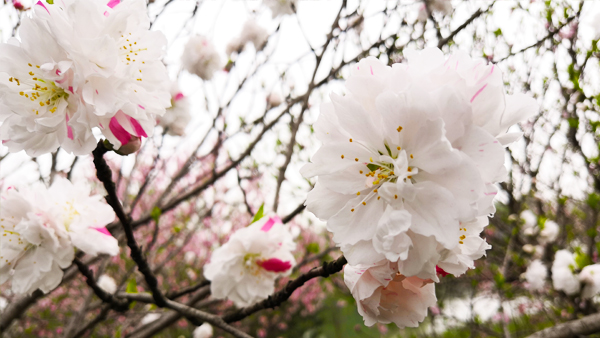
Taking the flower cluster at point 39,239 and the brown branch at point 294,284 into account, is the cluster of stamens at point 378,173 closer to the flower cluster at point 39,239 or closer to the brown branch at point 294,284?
the brown branch at point 294,284

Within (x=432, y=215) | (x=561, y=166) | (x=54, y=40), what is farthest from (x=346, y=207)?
(x=561, y=166)

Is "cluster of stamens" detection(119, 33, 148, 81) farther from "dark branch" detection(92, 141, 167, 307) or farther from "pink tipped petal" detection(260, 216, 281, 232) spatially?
"pink tipped petal" detection(260, 216, 281, 232)

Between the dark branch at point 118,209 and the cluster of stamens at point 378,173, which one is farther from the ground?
the cluster of stamens at point 378,173

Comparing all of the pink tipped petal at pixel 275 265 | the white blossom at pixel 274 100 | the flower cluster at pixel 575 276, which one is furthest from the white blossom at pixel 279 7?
the flower cluster at pixel 575 276

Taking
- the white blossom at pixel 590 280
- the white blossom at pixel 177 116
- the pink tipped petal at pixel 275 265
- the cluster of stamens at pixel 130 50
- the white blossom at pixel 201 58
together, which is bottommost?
the pink tipped petal at pixel 275 265

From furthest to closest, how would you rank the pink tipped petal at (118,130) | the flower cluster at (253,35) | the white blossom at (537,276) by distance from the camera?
the white blossom at (537,276) < the flower cluster at (253,35) < the pink tipped petal at (118,130)

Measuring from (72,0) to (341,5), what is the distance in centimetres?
149

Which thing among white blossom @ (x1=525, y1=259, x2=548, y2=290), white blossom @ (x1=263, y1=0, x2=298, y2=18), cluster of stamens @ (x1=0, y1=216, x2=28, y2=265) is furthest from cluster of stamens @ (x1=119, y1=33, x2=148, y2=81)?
white blossom @ (x1=525, y1=259, x2=548, y2=290)

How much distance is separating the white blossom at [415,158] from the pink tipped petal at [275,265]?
895mm

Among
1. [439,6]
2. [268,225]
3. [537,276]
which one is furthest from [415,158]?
[537,276]

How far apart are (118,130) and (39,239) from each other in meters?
0.66

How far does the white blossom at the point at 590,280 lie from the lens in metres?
2.66

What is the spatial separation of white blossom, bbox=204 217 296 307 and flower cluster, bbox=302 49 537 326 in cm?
84

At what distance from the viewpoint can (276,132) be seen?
3.76 meters
